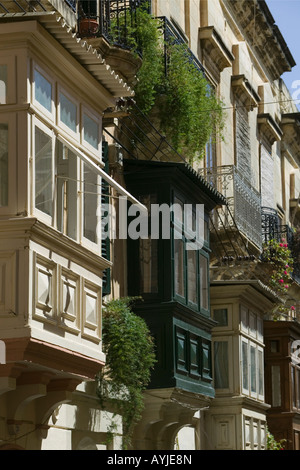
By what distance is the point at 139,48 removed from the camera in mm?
22453

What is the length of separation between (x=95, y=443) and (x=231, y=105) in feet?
47.2

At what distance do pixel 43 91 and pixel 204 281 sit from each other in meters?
8.52

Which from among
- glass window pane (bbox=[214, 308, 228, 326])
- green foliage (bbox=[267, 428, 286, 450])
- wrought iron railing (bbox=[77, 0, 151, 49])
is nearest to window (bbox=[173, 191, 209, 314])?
glass window pane (bbox=[214, 308, 228, 326])

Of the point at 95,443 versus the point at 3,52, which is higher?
the point at 3,52

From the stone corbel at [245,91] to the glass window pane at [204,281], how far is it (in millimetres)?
9711

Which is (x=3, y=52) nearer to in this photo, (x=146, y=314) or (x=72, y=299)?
(x=72, y=299)

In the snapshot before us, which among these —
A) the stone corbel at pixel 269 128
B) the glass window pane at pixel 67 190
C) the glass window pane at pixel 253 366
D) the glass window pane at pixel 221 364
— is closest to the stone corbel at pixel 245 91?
the stone corbel at pixel 269 128

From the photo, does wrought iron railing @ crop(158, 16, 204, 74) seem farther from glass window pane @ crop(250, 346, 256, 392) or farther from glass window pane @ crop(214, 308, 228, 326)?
glass window pane @ crop(250, 346, 256, 392)

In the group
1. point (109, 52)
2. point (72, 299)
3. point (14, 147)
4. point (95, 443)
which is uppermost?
point (109, 52)

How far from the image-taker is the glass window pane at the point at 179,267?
21797 mm

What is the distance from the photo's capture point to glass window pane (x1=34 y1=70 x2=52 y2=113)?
15781mm

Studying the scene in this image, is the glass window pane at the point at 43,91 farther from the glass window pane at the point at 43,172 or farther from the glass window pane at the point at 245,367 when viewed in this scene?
the glass window pane at the point at 245,367

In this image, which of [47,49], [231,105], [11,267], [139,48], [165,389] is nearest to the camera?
[11,267]

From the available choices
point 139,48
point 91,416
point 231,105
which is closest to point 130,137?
point 139,48
